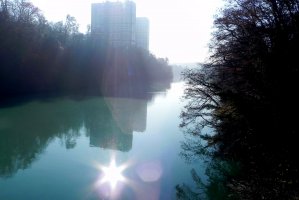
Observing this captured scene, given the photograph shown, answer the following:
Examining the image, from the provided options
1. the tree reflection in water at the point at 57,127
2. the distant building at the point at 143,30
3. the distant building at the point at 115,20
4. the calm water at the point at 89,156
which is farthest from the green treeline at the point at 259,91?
the distant building at the point at 143,30

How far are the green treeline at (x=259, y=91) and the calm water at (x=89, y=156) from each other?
2.64 metres

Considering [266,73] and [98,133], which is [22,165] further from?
[266,73]

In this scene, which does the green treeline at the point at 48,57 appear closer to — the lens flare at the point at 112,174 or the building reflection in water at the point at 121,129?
the building reflection in water at the point at 121,129

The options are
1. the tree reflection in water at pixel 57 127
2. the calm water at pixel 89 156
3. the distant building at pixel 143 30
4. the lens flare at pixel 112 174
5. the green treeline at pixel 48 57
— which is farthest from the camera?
the distant building at pixel 143 30

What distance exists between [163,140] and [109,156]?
3.88 m

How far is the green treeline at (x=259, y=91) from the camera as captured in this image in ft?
21.5

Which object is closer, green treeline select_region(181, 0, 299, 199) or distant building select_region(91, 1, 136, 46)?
green treeline select_region(181, 0, 299, 199)

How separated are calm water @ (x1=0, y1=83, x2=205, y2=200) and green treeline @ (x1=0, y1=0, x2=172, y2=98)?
32.3ft

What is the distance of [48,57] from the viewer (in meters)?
41.2

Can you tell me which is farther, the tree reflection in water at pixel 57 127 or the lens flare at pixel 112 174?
the tree reflection in water at pixel 57 127

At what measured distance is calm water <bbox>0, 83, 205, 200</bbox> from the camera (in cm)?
1017

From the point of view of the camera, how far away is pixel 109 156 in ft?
47.5

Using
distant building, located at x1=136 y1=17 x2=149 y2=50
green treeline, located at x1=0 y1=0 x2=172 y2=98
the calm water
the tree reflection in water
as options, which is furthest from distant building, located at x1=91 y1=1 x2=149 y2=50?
the calm water

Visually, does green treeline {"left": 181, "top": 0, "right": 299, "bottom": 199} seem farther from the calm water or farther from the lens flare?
the lens flare
